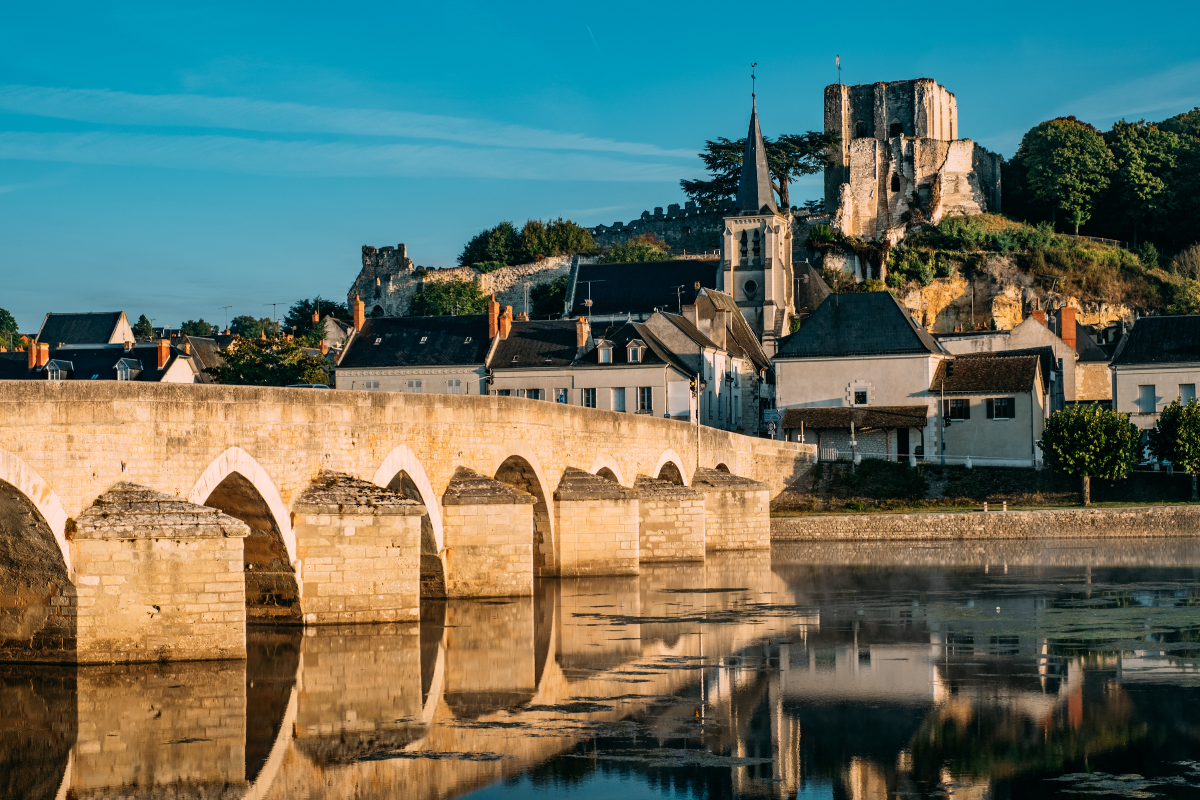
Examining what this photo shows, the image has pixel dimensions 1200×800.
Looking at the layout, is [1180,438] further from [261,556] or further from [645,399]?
[261,556]

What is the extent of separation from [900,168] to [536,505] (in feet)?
178

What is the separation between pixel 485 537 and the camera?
81.1 feet

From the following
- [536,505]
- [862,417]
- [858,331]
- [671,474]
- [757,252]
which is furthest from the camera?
[757,252]

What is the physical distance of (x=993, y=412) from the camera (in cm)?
4781

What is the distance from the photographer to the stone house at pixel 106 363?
58.9 m

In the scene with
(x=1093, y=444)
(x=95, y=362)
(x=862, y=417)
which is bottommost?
(x=1093, y=444)

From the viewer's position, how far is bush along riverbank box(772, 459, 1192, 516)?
43719mm

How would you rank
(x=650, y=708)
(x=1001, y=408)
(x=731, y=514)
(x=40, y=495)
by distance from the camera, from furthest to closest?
1. (x=1001, y=408)
2. (x=731, y=514)
3. (x=40, y=495)
4. (x=650, y=708)

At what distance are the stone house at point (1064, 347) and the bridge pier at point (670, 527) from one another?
26323mm

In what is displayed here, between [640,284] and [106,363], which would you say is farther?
[640,284]

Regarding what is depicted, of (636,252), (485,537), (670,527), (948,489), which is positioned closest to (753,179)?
(636,252)

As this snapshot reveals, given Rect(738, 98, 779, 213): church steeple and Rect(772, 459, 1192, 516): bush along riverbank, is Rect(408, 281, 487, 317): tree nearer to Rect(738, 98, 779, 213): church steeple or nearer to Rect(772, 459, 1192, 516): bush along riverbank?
Rect(738, 98, 779, 213): church steeple

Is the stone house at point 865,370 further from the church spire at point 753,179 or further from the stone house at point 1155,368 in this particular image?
the church spire at point 753,179

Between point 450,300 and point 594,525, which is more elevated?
point 450,300
